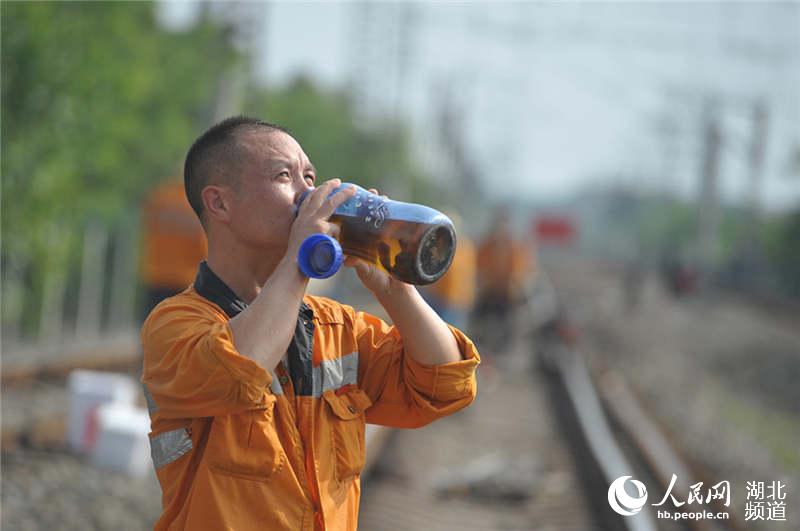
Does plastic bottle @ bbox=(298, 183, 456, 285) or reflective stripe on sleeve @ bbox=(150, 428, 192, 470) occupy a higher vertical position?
plastic bottle @ bbox=(298, 183, 456, 285)

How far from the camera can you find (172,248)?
873 cm

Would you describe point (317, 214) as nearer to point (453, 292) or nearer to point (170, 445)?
point (170, 445)

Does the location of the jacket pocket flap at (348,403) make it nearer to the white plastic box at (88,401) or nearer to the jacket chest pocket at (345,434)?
the jacket chest pocket at (345,434)

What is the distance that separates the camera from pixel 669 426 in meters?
10.3

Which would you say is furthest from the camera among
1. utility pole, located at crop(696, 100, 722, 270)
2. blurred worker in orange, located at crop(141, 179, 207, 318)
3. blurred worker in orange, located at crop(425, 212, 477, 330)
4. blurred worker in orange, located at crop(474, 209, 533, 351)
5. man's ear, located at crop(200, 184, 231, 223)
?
utility pole, located at crop(696, 100, 722, 270)

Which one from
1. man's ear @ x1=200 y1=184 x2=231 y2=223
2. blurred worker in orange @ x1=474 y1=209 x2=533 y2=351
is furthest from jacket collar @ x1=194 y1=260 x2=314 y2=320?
blurred worker in orange @ x1=474 y1=209 x2=533 y2=351

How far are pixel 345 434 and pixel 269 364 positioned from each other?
34 centimetres

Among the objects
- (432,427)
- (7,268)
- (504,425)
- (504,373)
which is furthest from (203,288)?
(7,268)

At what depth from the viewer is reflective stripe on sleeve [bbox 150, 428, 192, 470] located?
2.11 metres

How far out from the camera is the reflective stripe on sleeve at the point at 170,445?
2.11m

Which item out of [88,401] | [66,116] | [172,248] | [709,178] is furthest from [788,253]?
[88,401]

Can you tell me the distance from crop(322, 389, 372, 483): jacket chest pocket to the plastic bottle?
35cm

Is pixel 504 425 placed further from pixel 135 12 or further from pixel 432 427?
pixel 135 12

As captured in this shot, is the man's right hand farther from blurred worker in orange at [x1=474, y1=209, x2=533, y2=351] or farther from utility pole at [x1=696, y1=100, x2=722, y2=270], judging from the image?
utility pole at [x1=696, y1=100, x2=722, y2=270]
